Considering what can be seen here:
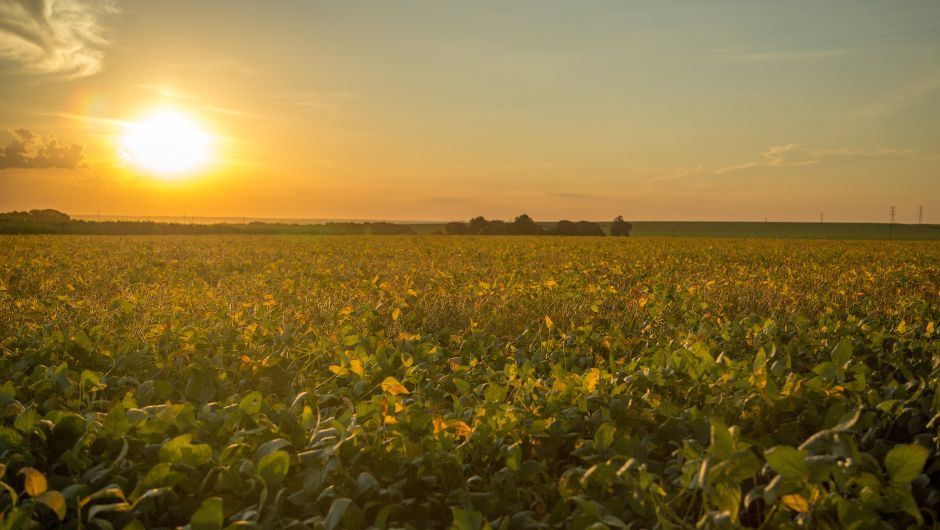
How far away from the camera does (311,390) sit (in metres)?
4.41

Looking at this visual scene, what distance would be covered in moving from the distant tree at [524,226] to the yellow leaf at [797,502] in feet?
210

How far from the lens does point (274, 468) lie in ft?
8.20

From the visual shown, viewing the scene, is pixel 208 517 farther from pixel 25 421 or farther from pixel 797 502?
pixel 797 502

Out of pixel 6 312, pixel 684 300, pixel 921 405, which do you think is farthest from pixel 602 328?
pixel 6 312

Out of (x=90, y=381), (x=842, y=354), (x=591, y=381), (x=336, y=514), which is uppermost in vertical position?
(x=842, y=354)

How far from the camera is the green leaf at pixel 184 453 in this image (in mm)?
2658

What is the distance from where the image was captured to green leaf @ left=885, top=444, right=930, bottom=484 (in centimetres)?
212

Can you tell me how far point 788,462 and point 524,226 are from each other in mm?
65219

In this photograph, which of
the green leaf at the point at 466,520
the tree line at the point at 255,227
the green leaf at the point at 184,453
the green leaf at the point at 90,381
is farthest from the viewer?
the tree line at the point at 255,227

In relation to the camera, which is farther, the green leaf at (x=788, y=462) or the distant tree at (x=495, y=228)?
the distant tree at (x=495, y=228)

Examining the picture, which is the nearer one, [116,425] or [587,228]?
[116,425]

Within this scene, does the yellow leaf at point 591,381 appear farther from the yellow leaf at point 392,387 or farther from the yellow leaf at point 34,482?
the yellow leaf at point 34,482

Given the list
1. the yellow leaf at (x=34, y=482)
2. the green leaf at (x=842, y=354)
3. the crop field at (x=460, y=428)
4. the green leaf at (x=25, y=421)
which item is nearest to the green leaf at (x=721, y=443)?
the crop field at (x=460, y=428)

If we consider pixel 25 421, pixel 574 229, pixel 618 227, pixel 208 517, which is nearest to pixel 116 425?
pixel 25 421
